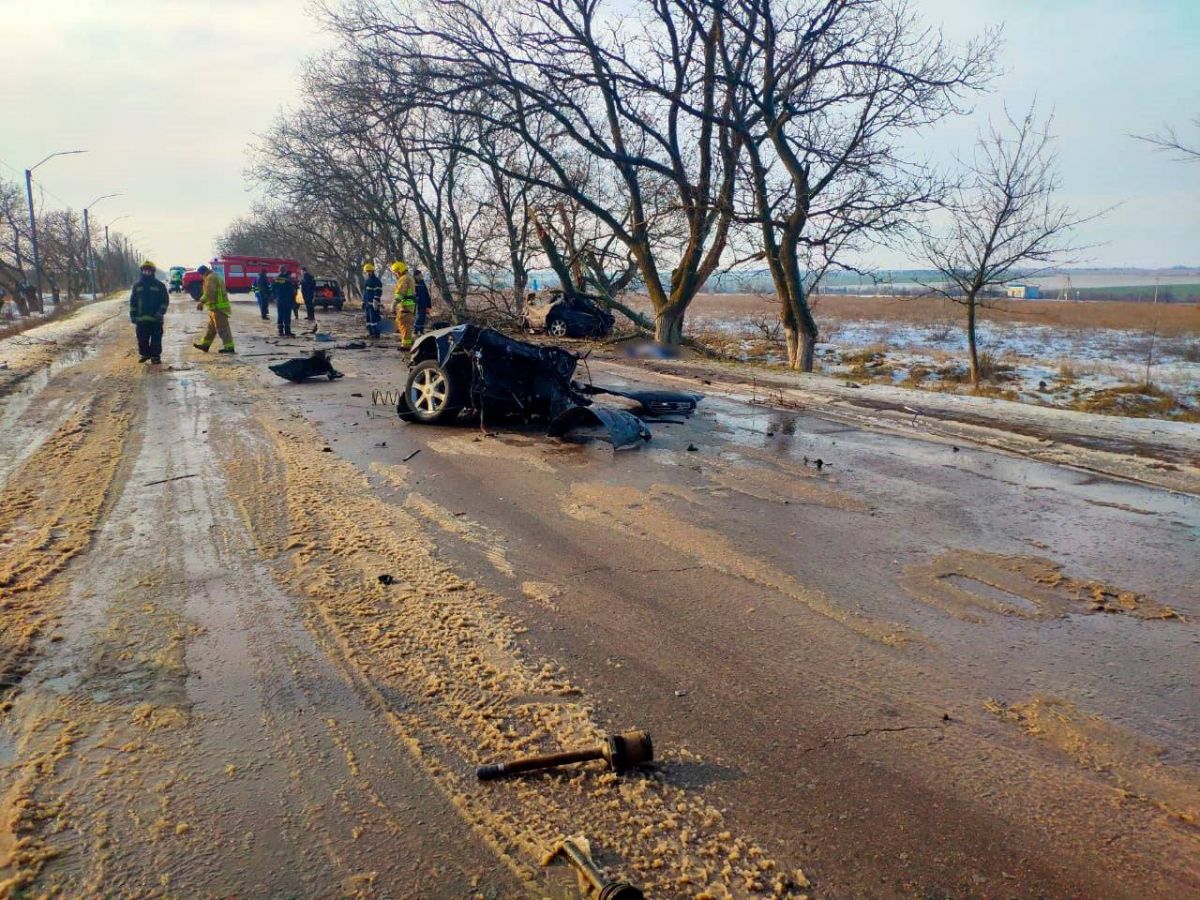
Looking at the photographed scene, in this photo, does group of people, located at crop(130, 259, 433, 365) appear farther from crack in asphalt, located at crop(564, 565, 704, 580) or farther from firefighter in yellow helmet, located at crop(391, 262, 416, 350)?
crack in asphalt, located at crop(564, 565, 704, 580)

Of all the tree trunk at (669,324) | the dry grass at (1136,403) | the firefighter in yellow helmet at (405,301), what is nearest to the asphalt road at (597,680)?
the firefighter in yellow helmet at (405,301)

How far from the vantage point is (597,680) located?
3.38 m

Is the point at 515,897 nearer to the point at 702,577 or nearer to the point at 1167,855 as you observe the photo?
the point at 1167,855

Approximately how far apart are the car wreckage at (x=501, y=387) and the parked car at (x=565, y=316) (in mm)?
15687

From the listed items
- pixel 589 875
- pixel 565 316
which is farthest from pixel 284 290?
pixel 589 875

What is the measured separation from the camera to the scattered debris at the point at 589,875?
6.84ft

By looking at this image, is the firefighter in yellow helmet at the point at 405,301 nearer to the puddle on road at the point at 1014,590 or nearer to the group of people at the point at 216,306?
the group of people at the point at 216,306

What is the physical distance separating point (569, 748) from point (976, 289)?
69.3 feet

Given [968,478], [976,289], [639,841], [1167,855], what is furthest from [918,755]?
[976,289]

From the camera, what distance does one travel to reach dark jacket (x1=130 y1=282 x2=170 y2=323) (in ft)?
47.1

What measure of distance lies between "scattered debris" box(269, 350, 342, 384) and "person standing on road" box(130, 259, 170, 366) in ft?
11.8

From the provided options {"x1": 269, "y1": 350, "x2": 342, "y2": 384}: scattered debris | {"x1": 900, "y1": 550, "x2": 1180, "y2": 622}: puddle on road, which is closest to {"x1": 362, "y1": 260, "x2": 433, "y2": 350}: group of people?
{"x1": 269, "y1": 350, "x2": 342, "y2": 384}: scattered debris

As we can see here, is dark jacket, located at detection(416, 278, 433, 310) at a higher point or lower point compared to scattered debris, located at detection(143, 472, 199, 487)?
higher

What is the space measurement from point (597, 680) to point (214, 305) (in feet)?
51.6
